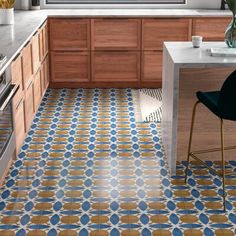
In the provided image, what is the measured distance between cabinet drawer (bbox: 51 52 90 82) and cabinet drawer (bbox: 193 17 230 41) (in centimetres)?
128

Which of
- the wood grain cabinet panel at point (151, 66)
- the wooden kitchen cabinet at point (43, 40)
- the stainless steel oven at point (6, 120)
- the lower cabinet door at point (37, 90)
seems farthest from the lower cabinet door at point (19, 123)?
the wood grain cabinet panel at point (151, 66)

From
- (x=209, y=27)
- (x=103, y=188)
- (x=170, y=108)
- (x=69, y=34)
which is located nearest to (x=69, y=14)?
(x=69, y=34)

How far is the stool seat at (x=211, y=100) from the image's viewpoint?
3.63 metres

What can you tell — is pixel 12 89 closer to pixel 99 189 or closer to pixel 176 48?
pixel 99 189

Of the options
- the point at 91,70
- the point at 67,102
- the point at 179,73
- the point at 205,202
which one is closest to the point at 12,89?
the point at 179,73

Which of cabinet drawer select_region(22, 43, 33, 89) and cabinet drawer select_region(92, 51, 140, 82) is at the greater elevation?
cabinet drawer select_region(22, 43, 33, 89)

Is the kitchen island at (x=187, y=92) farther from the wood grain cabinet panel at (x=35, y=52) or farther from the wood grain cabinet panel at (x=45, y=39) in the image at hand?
the wood grain cabinet panel at (x=45, y=39)

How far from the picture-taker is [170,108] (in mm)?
4094

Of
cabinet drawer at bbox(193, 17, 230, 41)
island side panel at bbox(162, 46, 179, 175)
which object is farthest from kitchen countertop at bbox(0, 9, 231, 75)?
island side panel at bbox(162, 46, 179, 175)

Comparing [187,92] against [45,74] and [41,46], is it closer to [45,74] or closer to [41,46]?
[41,46]

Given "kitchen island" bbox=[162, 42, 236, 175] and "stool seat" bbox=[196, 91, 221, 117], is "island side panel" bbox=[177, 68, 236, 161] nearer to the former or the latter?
"kitchen island" bbox=[162, 42, 236, 175]

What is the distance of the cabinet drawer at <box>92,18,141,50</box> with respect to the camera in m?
6.28

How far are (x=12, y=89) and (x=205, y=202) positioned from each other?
1557 mm

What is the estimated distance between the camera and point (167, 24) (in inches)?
248
